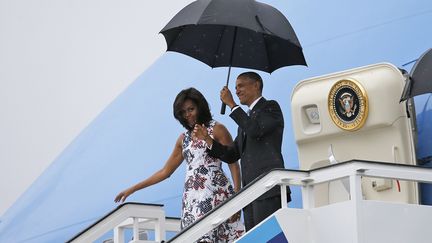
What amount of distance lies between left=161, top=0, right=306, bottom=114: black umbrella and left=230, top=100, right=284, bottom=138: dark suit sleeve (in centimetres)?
44

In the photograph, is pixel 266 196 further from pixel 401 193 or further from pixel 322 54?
pixel 322 54

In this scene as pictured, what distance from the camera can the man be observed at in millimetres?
7945

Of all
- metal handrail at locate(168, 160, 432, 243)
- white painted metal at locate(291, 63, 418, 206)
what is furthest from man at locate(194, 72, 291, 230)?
white painted metal at locate(291, 63, 418, 206)

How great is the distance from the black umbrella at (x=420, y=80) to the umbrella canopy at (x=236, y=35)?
916 mm

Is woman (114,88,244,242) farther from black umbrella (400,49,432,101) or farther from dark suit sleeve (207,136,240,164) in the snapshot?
black umbrella (400,49,432,101)

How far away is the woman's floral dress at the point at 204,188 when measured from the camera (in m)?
8.57

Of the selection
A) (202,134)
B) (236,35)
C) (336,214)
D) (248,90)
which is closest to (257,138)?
(248,90)

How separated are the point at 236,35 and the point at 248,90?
89cm

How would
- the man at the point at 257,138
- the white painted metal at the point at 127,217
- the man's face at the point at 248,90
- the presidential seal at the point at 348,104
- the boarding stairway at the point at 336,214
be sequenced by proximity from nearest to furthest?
the boarding stairway at the point at 336,214
the man at the point at 257,138
the man's face at the point at 248,90
the presidential seal at the point at 348,104
the white painted metal at the point at 127,217

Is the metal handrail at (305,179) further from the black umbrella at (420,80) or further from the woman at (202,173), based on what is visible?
the black umbrella at (420,80)

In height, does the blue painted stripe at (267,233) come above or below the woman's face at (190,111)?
below

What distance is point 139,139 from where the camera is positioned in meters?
13.7

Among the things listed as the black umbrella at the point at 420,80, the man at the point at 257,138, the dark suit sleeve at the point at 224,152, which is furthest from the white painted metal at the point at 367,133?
the man at the point at 257,138

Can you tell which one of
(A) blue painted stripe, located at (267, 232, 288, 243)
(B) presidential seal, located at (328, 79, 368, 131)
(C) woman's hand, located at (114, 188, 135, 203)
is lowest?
(A) blue painted stripe, located at (267, 232, 288, 243)
